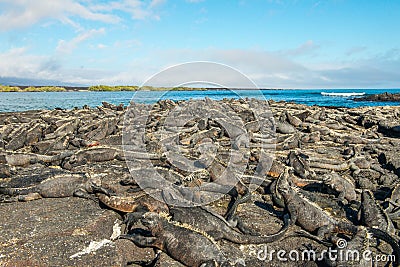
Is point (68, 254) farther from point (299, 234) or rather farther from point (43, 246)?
point (299, 234)

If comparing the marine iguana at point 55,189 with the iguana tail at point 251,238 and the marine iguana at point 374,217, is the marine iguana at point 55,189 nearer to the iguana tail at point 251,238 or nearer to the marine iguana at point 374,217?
the iguana tail at point 251,238

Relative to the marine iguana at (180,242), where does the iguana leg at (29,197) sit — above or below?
below

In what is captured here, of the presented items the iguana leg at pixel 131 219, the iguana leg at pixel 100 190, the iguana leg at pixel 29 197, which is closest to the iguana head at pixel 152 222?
the iguana leg at pixel 131 219

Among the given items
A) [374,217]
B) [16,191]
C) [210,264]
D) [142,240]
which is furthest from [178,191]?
[374,217]

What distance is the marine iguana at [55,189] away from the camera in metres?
6.96

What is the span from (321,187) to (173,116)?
428 inches

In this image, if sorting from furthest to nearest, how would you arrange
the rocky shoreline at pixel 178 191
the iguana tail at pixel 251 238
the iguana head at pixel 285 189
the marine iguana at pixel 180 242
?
the iguana head at pixel 285 189, the iguana tail at pixel 251 238, the rocky shoreline at pixel 178 191, the marine iguana at pixel 180 242

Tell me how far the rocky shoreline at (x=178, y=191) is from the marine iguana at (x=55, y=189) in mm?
21

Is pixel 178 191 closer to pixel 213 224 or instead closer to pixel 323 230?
pixel 213 224

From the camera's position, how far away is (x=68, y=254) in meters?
4.75

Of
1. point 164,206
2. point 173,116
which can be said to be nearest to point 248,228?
point 164,206

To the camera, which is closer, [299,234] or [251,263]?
[251,263]

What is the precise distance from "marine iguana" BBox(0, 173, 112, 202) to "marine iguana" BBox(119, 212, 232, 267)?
7.15 feet

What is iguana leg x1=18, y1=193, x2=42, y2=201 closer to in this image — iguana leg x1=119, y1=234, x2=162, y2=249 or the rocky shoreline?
the rocky shoreline
